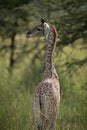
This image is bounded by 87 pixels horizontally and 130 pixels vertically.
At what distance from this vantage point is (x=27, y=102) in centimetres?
742

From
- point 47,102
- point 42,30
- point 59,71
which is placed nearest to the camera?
point 47,102

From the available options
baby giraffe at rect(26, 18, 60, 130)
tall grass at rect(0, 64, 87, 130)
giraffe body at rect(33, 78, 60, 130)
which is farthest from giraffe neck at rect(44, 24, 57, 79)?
tall grass at rect(0, 64, 87, 130)

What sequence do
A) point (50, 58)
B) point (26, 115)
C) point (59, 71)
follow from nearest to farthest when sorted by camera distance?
1. point (50, 58)
2. point (26, 115)
3. point (59, 71)

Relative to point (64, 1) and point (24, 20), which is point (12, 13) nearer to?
point (24, 20)

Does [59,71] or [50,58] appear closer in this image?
[50,58]

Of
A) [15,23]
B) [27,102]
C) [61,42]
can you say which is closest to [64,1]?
[61,42]

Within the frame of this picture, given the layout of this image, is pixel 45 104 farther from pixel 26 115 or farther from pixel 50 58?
pixel 26 115

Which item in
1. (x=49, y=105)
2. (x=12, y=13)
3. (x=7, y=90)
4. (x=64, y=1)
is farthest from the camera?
(x=12, y=13)

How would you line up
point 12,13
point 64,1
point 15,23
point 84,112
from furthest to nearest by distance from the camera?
point 15,23 < point 12,13 < point 64,1 < point 84,112

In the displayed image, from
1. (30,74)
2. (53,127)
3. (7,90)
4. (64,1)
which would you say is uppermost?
(64,1)

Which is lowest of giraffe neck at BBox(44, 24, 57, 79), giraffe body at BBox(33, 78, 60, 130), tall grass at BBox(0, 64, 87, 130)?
tall grass at BBox(0, 64, 87, 130)

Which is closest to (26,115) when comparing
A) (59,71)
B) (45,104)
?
(45,104)

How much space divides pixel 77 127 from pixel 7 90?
7.33 feet

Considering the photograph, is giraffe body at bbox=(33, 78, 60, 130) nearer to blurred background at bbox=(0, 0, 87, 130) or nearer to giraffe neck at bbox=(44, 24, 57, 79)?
giraffe neck at bbox=(44, 24, 57, 79)
